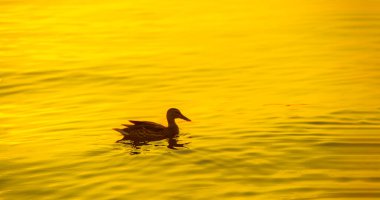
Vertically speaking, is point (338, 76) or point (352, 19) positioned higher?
point (352, 19)

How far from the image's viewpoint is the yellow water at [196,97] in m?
16.8

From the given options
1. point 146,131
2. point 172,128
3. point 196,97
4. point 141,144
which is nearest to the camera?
point 141,144

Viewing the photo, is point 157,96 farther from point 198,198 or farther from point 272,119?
point 198,198

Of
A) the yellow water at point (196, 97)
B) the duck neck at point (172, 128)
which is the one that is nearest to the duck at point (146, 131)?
the duck neck at point (172, 128)

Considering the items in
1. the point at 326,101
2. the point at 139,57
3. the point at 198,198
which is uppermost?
the point at 139,57

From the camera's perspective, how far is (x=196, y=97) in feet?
77.7

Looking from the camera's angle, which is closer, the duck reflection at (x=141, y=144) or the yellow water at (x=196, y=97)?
the yellow water at (x=196, y=97)

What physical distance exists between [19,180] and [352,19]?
17.9 metres

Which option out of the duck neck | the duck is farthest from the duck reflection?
the duck neck

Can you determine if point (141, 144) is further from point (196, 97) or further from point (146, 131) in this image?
point (196, 97)

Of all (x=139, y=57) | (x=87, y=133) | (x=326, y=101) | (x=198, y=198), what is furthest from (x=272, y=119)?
(x=139, y=57)

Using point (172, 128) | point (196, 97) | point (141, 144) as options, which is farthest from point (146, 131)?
point (196, 97)

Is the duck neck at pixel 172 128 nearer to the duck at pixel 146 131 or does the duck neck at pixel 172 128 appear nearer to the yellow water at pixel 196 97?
the duck at pixel 146 131

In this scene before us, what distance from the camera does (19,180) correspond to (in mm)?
17203
